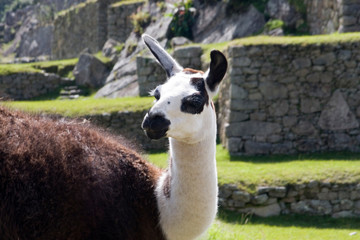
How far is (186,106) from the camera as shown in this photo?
3.18 metres

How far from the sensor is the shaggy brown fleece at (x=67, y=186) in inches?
112

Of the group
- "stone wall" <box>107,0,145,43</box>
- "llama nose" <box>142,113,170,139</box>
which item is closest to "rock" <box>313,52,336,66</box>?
"llama nose" <box>142,113,170,139</box>

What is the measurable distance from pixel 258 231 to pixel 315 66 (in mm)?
4064

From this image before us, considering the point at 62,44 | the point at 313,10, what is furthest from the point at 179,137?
the point at 62,44

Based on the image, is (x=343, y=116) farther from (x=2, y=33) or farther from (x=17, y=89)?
(x=2, y=33)

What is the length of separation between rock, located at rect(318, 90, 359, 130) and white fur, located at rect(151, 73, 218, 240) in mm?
7028

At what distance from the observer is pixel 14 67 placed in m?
15.8

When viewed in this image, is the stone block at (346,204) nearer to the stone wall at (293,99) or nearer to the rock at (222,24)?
the stone wall at (293,99)

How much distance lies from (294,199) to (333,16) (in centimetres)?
556

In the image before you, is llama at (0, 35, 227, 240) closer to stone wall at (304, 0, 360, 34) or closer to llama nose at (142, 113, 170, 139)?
llama nose at (142, 113, 170, 139)

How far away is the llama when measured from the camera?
289 cm

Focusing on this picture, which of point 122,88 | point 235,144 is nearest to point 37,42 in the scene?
point 122,88

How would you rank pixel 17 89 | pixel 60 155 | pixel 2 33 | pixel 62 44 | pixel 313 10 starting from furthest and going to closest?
1. pixel 2 33
2. pixel 62 44
3. pixel 17 89
4. pixel 313 10
5. pixel 60 155

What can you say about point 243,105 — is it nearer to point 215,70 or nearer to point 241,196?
point 241,196
